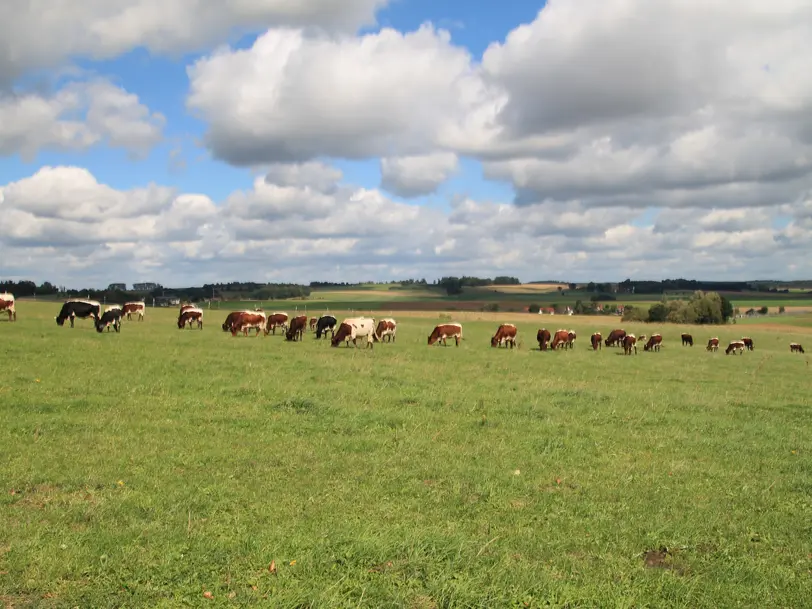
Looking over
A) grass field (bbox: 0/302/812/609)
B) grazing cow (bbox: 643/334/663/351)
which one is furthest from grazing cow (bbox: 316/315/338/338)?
grazing cow (bbox: 643/334/663/351)

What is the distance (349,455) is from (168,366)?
385 inches

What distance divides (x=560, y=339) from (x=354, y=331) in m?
13.3

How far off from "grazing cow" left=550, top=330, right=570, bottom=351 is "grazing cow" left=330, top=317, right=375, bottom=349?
11270 mm

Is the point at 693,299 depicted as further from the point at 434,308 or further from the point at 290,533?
the point at 290,533

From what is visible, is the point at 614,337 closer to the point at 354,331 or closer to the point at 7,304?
the point at 354,331

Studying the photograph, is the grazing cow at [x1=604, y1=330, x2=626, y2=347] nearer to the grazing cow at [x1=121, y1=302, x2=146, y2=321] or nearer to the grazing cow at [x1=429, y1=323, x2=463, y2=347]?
the grazing cow at [x1=429, y1=323, x2=463, y2=347]

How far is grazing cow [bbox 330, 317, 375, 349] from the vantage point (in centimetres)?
3109

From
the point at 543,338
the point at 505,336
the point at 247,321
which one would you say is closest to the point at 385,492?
the point at 247,321

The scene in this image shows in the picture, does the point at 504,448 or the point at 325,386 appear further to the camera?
the point at 325,386

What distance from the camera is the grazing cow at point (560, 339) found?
126 feet

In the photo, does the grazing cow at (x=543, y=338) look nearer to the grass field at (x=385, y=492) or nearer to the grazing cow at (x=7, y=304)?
the grass field at (x=385, y=492)

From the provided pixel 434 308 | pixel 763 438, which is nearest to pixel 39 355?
pixel 763 438

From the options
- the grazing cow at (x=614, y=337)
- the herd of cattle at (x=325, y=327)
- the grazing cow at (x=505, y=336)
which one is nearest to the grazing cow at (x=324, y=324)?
the herd of cattle at (x=325, y=327)

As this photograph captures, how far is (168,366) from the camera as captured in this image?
1898cm
